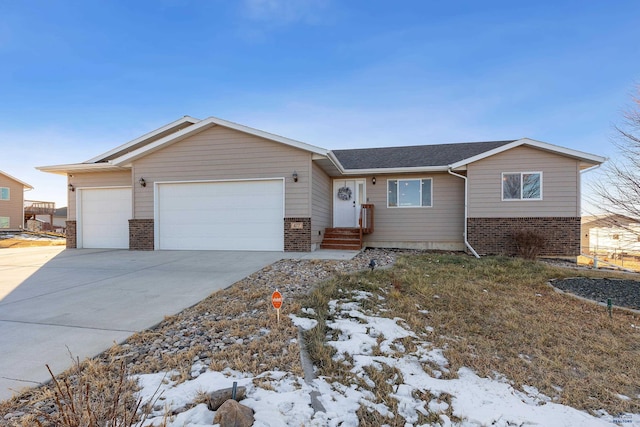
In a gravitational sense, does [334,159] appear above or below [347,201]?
above

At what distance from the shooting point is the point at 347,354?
118 inches

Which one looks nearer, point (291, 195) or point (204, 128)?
point (291, 195)

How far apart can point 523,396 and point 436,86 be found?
40.7 feet

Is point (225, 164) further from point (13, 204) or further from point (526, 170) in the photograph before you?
point (13, 204)

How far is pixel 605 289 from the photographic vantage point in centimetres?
564

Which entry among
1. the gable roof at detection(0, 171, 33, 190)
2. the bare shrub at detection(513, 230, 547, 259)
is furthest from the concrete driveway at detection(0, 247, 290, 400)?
the gable roof at detection(0, 171, 33, 190)

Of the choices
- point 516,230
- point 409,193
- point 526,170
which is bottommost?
point 516,230

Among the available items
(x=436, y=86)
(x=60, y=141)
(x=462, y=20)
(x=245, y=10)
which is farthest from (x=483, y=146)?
(x=60, y=141)

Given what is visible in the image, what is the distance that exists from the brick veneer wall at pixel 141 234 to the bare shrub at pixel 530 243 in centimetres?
1197

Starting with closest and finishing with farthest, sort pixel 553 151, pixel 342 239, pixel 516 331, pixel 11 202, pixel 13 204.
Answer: pixel 516 331 < pixel 553 151 < pixel 342 239 < pixel 11 202 < pixel 13 204

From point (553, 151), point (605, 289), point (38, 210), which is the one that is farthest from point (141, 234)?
point (38, 210)

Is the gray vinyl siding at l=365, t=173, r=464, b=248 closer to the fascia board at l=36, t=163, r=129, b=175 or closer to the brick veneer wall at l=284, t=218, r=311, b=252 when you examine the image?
the brick veneer wall at l=284, t=218, r=311, b=252

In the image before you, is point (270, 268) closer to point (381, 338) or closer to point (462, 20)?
point (381, 338)

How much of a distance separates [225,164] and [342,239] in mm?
4663
